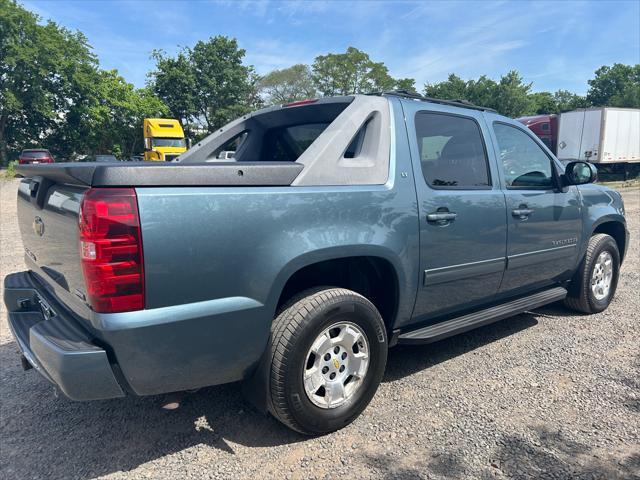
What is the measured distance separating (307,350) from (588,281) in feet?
11.1

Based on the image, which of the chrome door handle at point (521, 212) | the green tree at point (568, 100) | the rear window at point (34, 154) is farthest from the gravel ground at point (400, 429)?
the green tree at point (568, 100)

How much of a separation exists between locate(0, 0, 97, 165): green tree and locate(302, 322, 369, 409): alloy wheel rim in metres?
40.2

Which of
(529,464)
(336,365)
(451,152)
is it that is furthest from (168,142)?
(529,464)

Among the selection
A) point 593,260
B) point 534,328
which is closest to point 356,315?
point 534,328

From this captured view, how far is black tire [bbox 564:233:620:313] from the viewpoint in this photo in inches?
174

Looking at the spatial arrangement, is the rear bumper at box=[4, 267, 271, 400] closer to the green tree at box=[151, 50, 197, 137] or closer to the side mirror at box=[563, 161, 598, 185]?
the side mirror at box=[563, 161, 598, 185]

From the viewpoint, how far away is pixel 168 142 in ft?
97.0

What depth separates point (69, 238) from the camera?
7.14ft

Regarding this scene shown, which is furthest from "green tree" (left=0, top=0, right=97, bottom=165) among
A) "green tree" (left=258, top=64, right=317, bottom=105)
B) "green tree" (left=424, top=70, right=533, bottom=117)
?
"green tree" (left=424, top=70, right=533, bottom=117)

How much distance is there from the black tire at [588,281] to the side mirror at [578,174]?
71cm

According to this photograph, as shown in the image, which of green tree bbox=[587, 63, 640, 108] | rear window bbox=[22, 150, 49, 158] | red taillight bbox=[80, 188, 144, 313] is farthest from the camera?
green tree bbox=[587, 63, 640, 108]

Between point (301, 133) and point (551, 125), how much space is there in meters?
23.5

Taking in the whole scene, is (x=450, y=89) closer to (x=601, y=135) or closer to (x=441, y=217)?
(x=601, y=135)

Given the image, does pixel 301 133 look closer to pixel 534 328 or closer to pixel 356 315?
pixel 356 315
